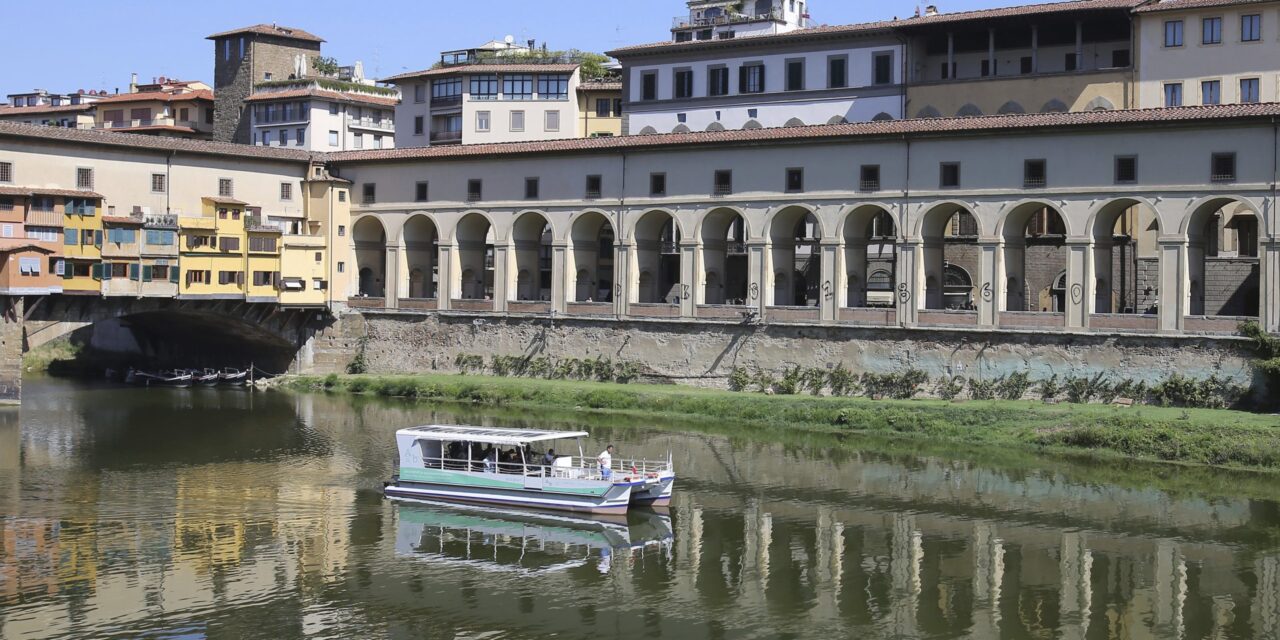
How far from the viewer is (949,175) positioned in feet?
193

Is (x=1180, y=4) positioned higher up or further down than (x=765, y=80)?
higher up

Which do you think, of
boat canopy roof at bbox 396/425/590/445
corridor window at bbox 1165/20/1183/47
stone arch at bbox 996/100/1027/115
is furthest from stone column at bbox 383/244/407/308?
corridor window at bbox 1165/20/1183/47

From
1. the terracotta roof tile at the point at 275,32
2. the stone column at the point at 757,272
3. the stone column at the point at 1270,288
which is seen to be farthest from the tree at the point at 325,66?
the stone column at the point at 1270,288

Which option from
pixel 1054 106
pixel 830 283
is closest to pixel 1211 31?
pixel 1054 106

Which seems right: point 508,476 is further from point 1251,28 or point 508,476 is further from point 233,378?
point 1251,28

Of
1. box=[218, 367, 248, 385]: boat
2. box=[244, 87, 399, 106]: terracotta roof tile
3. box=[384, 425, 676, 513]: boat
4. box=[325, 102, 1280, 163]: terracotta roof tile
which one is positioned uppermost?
box=[244, 87, 399, 106]: terracotta roof tile

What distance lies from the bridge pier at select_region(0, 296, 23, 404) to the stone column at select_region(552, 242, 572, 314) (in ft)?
70.3

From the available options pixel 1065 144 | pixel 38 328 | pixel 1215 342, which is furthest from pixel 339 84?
pixel 1215 342

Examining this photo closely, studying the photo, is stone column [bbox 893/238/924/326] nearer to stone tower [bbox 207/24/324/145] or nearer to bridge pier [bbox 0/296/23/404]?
bridge pier [bbox 0/296/23/404]

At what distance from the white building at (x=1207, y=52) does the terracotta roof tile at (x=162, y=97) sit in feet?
212

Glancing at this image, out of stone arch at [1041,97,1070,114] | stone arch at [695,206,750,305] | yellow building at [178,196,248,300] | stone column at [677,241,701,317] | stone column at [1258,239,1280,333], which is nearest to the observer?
stone column at [1258,239,1280,333]

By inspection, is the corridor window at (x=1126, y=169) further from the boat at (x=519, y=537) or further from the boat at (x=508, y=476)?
the boat at (x=519, y=537)

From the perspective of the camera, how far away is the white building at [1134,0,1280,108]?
62.5 metres

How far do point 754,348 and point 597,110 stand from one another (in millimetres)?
31284
